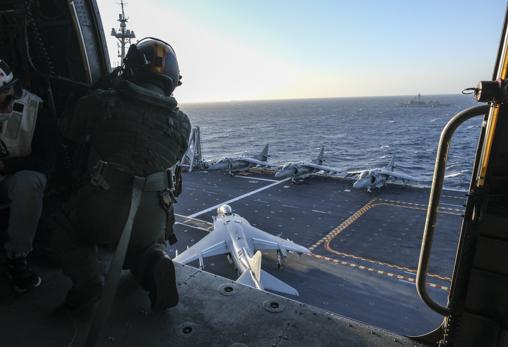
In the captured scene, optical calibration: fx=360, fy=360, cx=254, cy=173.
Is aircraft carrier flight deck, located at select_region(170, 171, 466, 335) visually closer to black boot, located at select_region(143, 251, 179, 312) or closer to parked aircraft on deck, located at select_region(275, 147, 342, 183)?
parked aircraft on deck, located at select_region(275, 147, 342, 183)

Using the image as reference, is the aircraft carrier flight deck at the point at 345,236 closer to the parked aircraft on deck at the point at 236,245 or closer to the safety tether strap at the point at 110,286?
the parked aircraft on deck at the point at 236,245

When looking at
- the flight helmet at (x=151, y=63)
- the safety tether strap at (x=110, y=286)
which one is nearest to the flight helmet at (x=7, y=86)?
the flight helmet at (x=151, y=63)

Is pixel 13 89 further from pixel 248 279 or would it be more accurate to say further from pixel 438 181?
pixel 248 279

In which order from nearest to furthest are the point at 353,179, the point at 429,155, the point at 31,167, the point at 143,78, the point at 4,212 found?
the point at 143,78 → the point at 31,167 → the point at 4,212 → the point at 353,179 → the point at 429,155

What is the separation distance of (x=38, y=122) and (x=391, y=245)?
17.3 metres

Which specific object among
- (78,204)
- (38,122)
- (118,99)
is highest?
(118,99)

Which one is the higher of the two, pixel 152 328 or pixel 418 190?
pixel 152 328

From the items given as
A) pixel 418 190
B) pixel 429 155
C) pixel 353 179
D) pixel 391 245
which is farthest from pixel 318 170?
pixel 429 155

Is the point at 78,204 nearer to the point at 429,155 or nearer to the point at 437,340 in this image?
the point at 437,340

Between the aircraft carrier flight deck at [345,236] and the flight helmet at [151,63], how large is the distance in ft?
30.9

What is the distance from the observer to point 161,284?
3014mm

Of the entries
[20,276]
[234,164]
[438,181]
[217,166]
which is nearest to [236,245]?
[20,276]

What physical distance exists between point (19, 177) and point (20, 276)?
92cm

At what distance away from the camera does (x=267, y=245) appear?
1558 centimetres
